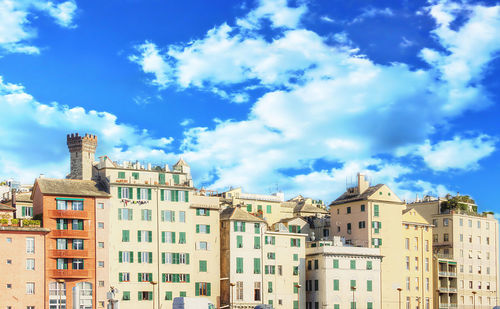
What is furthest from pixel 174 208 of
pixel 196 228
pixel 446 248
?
pixel 446 248

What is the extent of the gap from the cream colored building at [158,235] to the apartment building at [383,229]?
2616 cm

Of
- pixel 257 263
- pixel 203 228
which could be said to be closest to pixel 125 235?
pixel 203 228

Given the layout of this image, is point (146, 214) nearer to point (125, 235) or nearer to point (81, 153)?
point (125, 235)

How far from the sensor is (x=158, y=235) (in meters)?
119

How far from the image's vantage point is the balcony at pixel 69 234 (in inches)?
4406

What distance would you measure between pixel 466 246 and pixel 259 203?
133 ft

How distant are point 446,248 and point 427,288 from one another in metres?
13.8

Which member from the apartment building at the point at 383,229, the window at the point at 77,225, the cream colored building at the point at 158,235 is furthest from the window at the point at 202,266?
the apartment building at the point at 383,229

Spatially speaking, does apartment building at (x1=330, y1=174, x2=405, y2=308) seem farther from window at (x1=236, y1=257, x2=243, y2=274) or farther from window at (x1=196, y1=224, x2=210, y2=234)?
window at (x1=196, y1=224, x2=210, y2=234)

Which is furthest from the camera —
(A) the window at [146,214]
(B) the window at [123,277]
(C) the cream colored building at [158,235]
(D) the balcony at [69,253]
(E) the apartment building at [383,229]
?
(E) the apartment building at [383,229]

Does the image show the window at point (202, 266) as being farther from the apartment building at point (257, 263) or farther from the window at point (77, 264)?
the window at point (77, 264)

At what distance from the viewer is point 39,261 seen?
362 ft

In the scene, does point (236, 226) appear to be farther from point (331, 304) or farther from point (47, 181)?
point (47, 181)

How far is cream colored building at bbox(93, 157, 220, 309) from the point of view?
11588 centimetres
